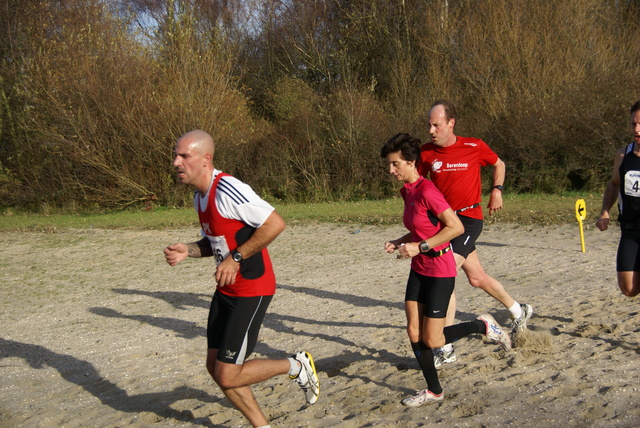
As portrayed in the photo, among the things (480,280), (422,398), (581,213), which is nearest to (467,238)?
(480,280)

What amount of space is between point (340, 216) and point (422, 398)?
12783 mm

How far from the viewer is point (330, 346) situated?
647cm

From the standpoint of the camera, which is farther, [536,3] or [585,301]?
[536,3]

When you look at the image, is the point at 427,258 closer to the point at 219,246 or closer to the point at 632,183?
the point at 219,246

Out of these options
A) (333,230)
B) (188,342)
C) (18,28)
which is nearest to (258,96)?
(18,28)

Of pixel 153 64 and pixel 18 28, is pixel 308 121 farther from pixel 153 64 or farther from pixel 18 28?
pixel 18 28

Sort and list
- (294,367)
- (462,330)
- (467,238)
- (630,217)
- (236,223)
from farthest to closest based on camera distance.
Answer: (467,238)
(630,217)
(462,330)
(294,367)
(236,223)

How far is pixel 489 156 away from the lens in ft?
20.2

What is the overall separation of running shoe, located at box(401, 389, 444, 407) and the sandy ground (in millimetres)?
53

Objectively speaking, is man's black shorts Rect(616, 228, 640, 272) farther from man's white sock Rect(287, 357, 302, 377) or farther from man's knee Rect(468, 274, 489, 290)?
man's white sock Rect(287, 357, 302, 377)

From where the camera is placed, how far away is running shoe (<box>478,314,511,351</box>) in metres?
5.41

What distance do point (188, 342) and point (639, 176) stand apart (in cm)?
470

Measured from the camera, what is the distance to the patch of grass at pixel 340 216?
595 inches

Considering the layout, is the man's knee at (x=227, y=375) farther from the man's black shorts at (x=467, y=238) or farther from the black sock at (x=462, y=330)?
the man's black shorts at (x=467, y=238)
